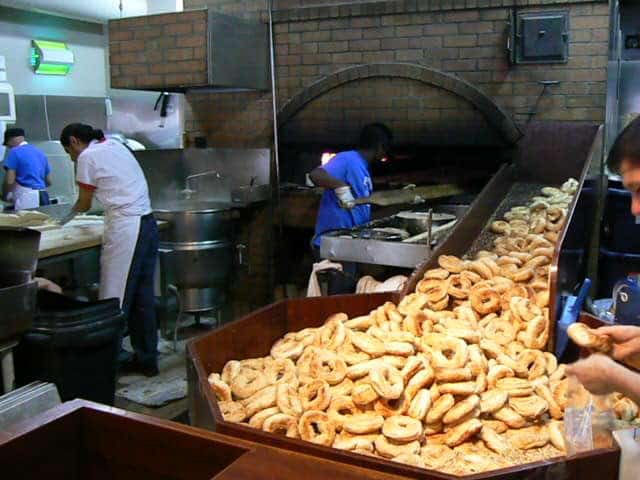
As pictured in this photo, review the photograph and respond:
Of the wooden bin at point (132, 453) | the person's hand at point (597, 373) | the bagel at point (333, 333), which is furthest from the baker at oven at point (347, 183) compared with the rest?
the wooden bin at point (132, 453)

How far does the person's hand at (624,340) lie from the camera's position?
1785 mm

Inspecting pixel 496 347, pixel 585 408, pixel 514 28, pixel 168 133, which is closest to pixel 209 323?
pixel 168 133

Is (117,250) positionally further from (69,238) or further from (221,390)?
(221,390)

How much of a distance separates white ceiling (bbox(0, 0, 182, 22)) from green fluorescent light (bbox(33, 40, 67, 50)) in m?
1.05

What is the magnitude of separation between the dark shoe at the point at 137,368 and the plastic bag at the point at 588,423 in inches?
143

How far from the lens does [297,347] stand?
8.57 ft

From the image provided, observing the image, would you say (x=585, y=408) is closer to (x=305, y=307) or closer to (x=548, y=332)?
(x=548, y=332)

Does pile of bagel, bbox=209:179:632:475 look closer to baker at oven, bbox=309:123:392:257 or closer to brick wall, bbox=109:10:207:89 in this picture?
baker at oven, bbox=309:123:392:257

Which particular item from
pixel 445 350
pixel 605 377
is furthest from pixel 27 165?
pixel 605 377

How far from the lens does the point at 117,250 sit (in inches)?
182

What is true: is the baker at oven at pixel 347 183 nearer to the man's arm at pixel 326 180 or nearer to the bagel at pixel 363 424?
the man's arm at pixel 326 180

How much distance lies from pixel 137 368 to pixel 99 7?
3851mm

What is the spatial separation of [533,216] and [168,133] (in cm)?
432

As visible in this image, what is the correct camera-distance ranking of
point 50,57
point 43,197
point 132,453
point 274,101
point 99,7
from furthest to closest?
point 50,57, point 43,197, point 99,7, point 274,101, point 132,453
